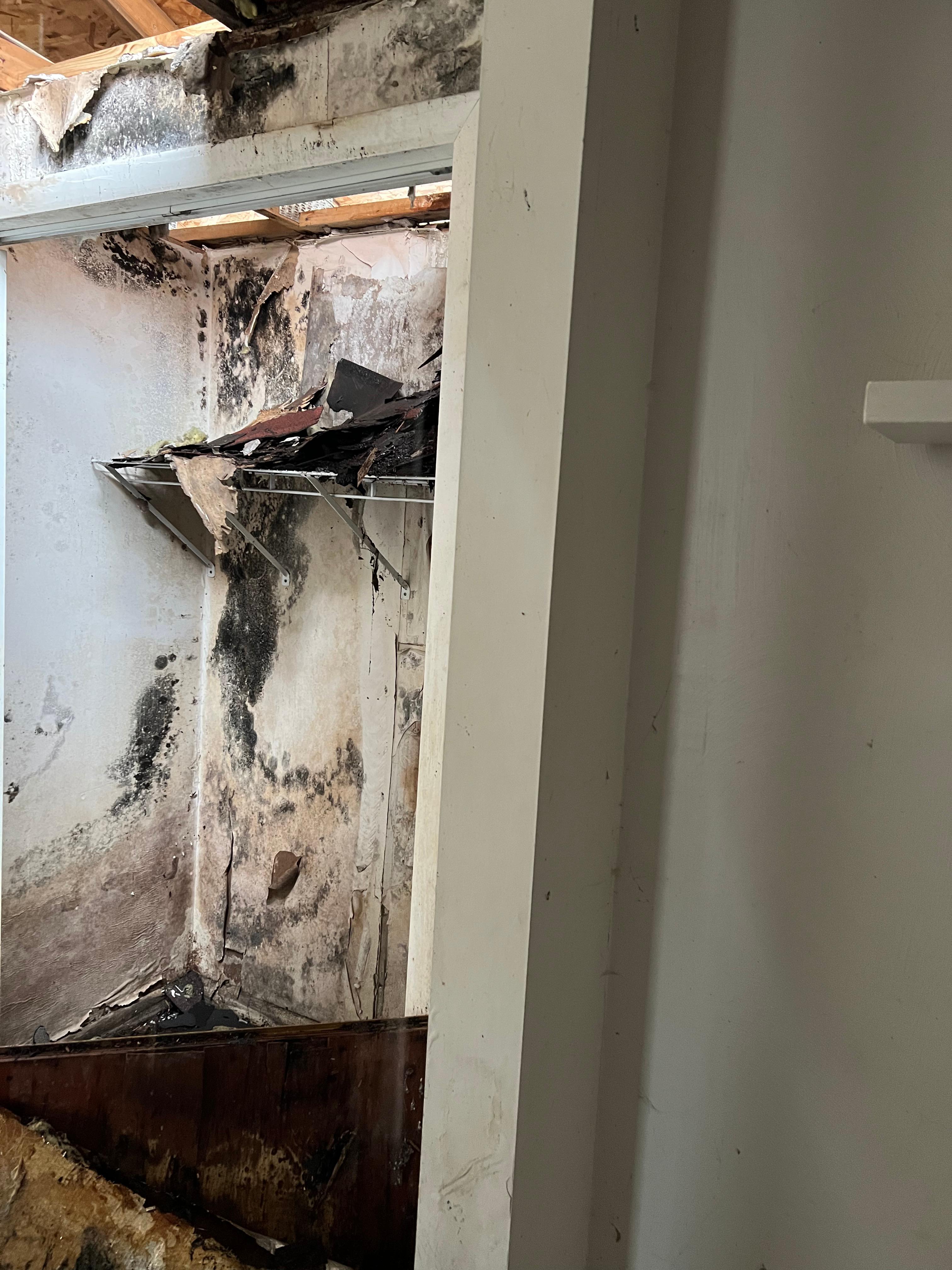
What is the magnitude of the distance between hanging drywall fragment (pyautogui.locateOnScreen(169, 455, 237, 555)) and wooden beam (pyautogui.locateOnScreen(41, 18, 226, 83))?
0.95m

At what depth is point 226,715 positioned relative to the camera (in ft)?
10.5

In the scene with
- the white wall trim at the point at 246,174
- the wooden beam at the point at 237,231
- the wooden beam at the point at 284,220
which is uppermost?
the wooden beam at the point at 237,231

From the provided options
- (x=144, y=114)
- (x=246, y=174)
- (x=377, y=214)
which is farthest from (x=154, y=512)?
(x=246, y=174)

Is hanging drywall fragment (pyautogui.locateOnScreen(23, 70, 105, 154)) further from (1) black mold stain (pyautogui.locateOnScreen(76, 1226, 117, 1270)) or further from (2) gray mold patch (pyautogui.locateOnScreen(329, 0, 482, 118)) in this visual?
(1) black mold stain (pyautogui.locateOnScreen(76, 1226, 117, 1270))

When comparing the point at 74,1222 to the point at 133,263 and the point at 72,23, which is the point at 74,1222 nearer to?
the point at 72,23

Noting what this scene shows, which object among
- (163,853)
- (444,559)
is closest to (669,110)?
(444,559)

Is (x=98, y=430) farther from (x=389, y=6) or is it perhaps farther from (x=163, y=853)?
(x=389, y=6)

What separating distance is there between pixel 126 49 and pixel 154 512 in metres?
1.58

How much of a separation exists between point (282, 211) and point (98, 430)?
1001mm

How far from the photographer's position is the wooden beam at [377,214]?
243cm

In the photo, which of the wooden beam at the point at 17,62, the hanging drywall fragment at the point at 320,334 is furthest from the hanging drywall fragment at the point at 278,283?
the wooden beam at the point at 17,62

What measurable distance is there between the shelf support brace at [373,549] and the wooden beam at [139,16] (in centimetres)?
125

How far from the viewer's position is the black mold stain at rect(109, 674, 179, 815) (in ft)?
9.89

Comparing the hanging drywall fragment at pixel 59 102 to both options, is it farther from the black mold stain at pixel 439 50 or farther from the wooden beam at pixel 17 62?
the black mold stain at pixel 439 50
